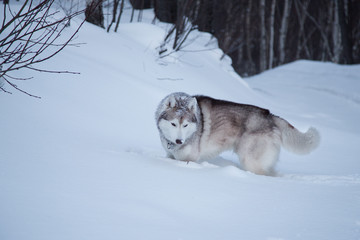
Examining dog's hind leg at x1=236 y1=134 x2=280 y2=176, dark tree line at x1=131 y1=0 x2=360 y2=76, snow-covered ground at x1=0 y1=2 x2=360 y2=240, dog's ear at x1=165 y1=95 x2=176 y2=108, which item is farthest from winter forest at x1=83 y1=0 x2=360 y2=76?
dog's hind leg at x1=236 y1=134 x2=280 y2=176

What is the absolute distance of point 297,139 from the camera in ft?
13.7

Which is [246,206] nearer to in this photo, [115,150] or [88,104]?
[115,150]

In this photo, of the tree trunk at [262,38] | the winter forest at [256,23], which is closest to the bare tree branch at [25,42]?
the winter forest at [256,23]

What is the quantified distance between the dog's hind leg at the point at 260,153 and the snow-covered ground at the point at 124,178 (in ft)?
0.80

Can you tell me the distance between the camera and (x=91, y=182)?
2656 mm

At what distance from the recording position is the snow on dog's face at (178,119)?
13.3 feet

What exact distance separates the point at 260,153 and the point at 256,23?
2746cm

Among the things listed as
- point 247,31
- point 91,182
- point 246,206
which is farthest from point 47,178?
point 247,31

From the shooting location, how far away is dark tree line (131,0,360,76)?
11.0 m

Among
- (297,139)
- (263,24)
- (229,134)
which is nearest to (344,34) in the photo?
(263,24)

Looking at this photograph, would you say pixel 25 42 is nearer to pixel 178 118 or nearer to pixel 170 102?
pixel 170 102

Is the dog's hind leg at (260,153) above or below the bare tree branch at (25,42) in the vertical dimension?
below

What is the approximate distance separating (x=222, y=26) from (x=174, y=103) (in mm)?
11701

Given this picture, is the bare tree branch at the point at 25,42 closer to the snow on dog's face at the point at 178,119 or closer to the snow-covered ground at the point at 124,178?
the snow-covered ground at the point at 124,178
